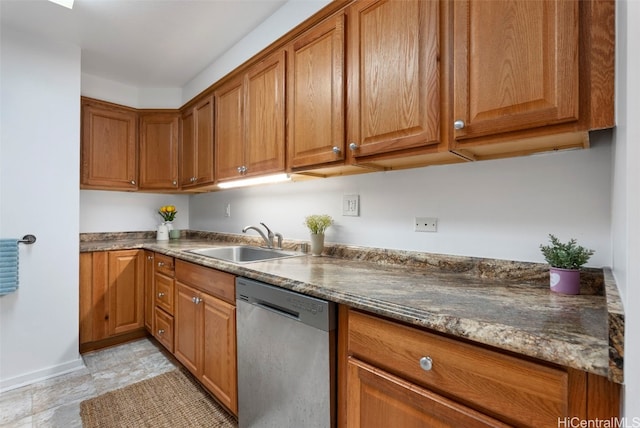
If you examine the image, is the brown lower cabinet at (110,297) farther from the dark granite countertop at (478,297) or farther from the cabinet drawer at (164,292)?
the dark granite countertop at (478,297)

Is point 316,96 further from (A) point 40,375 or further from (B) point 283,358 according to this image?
(A) point 40,375

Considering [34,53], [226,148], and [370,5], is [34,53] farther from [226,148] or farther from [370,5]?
[370,5]

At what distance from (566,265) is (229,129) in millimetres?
2112

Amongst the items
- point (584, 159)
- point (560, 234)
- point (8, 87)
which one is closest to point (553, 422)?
point (560, 234)

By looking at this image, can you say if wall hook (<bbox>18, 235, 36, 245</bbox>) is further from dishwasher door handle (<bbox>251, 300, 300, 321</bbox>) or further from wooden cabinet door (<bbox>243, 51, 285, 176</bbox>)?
dishwasher door handle (<bbox>251, 300, 300, 321</bbox>)

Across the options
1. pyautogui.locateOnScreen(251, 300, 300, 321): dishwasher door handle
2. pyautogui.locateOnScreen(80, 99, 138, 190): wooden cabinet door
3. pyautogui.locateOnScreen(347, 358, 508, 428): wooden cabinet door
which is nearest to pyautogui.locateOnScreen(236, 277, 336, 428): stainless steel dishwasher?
pyautogui.locateOnScreen(251, 300, 300, 321): dishwasher door handle

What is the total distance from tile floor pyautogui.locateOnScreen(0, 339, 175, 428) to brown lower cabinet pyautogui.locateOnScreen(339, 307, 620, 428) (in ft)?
5.58

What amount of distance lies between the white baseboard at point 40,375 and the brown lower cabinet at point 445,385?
2278 mm

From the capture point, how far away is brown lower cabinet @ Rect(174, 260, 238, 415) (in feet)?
5.13

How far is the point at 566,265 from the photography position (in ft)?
3.30

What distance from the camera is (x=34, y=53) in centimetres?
211

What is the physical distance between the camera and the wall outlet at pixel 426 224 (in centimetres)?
143

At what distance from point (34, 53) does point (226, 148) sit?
146cm

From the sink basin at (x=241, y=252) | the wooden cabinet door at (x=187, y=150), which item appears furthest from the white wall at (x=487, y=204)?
the wooden cabinet door at (x=187, y=150)
